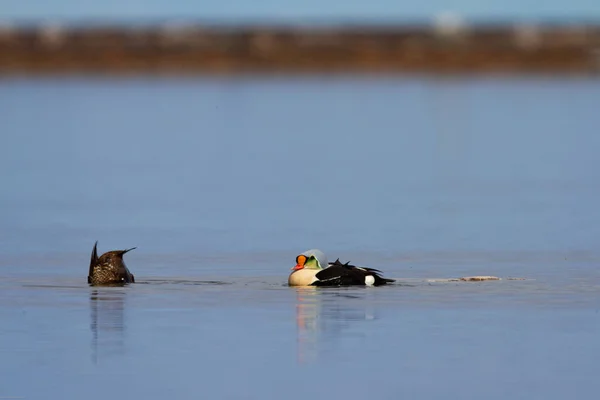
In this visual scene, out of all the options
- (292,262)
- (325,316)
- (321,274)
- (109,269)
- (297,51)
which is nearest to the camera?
(325,316)

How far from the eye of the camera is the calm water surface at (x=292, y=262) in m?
10.9

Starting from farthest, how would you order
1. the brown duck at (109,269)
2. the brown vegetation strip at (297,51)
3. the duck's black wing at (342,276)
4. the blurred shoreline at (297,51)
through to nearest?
the brown vegetation strip at (297,51) < the blurred shoreline at (297,51) < the brown duck at (109,269) < the duck's black wing at (342,276)

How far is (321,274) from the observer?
14.3 metres

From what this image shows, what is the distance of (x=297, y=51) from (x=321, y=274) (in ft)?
335

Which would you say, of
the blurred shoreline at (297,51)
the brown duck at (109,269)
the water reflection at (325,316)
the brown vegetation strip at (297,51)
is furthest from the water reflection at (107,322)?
the brown vegetation strip at (297,51)

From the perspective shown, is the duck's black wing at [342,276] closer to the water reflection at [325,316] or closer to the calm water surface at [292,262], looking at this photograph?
the water reflection at [325,316]

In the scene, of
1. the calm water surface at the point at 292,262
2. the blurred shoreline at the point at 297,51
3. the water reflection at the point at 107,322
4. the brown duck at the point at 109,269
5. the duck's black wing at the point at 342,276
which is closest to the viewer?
the calm water surface at the point at 292,262

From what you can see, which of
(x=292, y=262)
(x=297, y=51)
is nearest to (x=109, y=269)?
(x=292, y=262)

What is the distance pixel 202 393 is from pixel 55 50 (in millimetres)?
105647

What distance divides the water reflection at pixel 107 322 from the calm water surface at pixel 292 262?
3cm

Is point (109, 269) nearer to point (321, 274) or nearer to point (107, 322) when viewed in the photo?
point (321, 274)

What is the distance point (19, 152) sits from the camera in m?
34.0

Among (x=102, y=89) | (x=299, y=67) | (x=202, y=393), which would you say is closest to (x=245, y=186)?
(x=202, y=393)

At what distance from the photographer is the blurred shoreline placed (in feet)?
351
